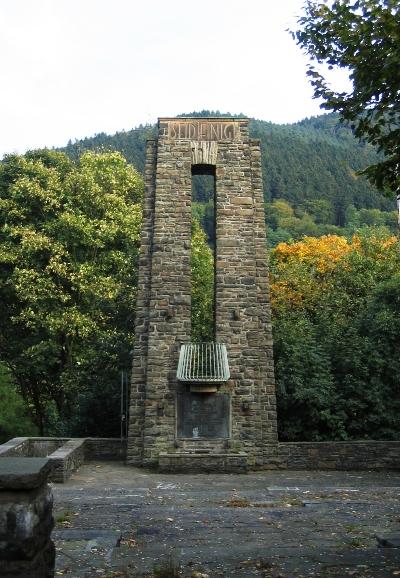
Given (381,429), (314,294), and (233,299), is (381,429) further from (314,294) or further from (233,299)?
(314,294)

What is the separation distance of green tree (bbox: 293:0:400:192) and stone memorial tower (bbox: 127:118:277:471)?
270 inches

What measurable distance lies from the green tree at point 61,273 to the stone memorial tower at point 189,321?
14.5ft

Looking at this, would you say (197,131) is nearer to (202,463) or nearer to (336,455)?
(202,463)

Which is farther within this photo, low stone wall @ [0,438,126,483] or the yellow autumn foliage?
the yellow autumn foliage

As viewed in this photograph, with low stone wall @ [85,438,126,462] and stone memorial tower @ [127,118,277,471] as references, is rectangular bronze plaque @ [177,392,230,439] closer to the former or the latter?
stone memorial tower @ [127,118,277,471]

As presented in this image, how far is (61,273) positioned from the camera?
1870 cm

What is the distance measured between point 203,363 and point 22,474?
9.03m

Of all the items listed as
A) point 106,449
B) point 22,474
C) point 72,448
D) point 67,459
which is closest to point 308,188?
point 106,449

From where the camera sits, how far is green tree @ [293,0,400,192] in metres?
5.52

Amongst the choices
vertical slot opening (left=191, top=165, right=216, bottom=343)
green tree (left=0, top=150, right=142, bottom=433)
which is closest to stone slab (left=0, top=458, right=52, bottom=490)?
green tree (left=0, top=150, right=142, bottom=433)

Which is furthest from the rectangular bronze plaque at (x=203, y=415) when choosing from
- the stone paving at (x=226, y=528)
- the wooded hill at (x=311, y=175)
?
the wooded hill at (x=311, y=175)

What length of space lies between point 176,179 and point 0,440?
421 inches

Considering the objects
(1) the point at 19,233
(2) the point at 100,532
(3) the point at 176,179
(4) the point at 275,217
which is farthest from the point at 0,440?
(4) the point at 275,217

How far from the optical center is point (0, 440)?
19.2 m
